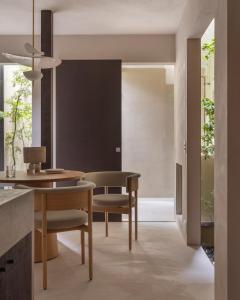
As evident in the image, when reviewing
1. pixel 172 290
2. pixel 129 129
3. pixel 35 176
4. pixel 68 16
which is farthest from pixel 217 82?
pixel 129 129

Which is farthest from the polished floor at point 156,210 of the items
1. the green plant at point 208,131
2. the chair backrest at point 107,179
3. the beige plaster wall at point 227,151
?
the beige plaster wall at point 227,151

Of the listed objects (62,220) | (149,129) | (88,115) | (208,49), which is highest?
(208,49)

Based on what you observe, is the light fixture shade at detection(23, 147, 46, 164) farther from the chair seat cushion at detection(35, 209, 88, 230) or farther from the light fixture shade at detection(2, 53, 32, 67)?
the light fixture shade at detection(2, 53, 32, 67)

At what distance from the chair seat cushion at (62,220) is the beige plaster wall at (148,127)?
140 inches

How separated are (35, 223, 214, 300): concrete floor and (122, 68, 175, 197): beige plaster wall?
7.39 feet

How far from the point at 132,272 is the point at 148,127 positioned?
12.4ft

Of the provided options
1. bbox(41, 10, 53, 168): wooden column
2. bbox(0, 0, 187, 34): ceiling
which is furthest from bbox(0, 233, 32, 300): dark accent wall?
bbox(0, 0, 187, 34): ceiling

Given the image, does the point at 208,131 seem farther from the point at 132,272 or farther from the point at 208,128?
the point at 132,272

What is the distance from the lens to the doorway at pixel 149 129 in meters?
6.75

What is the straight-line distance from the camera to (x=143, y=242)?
14.1 ft

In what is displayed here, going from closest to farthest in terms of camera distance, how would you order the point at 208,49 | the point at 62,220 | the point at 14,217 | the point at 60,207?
the point at 14,217 < the point at 60,207 < the point at 62,220 < the point at 208,49

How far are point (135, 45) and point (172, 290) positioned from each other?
141 inches

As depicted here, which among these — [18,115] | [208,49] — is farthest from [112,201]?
[18,115]

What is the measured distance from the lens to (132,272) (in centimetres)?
333
